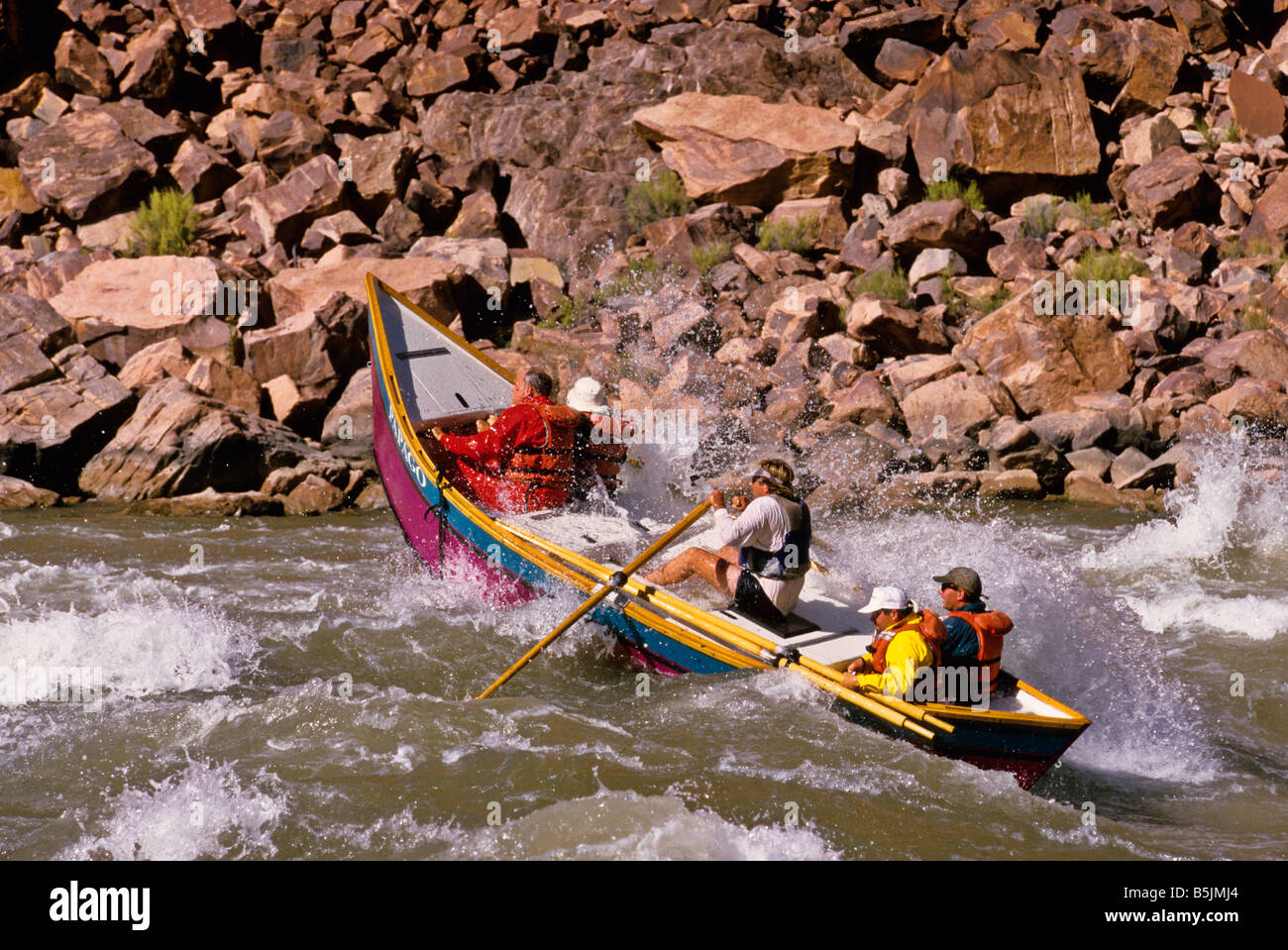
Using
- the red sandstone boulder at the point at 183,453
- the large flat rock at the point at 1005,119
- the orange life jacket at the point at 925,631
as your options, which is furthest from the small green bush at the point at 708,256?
the orange life jacket at the point at 925,631

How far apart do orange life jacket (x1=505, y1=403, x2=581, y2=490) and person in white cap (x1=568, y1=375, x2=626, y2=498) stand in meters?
0.09

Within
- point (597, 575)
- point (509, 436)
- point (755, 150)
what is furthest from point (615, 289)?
point (597, 575)

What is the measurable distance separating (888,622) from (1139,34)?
637 inches

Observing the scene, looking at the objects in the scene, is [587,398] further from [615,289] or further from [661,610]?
[615,289]

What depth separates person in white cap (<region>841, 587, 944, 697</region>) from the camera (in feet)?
16.1

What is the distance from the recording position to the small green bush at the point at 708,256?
1509 cm

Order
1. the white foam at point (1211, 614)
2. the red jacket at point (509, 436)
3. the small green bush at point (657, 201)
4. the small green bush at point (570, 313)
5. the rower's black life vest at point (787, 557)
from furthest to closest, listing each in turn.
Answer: the small green bush at point (657, 201), the small green bush at point (570, 313), the white foam at point (1211, 614), the red jacket at point (509, 436), the rower's black life vest at point (787, 557)

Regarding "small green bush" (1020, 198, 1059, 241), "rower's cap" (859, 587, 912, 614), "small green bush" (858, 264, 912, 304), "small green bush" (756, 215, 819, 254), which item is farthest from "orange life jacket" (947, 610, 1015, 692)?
"small green bush" (1020, 198, 1059, 241)

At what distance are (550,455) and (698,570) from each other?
152 cm

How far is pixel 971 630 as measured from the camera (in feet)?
16.3

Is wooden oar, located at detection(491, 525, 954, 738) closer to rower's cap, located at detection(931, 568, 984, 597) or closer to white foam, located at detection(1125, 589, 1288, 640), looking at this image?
rower's cap, located at detection(931, 568, 984, 597)

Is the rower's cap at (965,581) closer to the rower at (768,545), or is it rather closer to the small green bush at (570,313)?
the rower at (768,545)

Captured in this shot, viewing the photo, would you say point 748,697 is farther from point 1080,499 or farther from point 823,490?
point 1080,499

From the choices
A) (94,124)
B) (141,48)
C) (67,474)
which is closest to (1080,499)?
(67,474)
